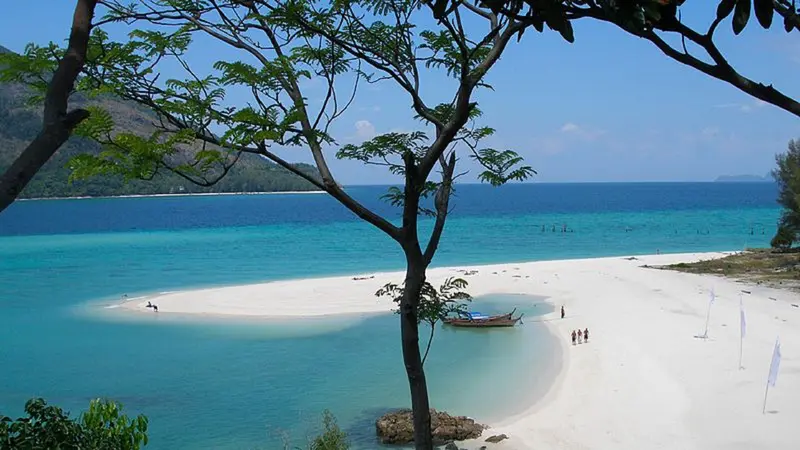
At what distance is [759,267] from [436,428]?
2658cm

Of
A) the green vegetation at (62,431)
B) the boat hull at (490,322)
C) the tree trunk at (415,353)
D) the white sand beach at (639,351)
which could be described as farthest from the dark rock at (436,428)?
the boat hull at (490,322)

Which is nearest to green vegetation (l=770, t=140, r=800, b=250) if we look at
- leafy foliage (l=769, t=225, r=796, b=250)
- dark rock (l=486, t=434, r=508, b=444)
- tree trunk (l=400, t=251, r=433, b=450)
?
leafy foliage (l=769, t=225, r=796, b=250)

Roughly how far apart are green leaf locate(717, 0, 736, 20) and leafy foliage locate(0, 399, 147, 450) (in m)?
4.77

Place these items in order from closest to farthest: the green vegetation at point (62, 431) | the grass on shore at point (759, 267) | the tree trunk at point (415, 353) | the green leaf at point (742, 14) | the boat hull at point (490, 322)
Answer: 1. the green leaf at point (742, 14)
2. the green vegetation at point (62, 431)
3. the tree trunk at point (415, 353)
4. the boat hull at point (490, 322)
5. the grass on shore at point (759, 267)

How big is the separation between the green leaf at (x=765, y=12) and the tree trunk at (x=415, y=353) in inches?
142

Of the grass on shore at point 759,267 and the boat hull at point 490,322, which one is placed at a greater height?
the grass on shore at point 759,267

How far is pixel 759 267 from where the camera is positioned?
34031 millimetres

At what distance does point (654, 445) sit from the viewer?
12672mm

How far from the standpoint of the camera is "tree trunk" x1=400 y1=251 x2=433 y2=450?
5914mm

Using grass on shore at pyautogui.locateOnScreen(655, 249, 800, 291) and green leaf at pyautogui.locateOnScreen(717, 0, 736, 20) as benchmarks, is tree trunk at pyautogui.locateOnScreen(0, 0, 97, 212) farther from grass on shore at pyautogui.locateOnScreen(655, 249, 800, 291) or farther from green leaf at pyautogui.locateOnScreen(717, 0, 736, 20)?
grass on shore at pyautogui.locateOnScreen(655, 249, 800, 291)

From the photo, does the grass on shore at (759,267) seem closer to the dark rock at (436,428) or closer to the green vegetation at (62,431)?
the dark rock at (436,428)

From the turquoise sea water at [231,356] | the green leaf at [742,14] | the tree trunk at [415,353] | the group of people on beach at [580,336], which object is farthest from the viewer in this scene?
the group of people on beach at [580,336]

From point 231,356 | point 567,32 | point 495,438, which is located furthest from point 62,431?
point 231,356

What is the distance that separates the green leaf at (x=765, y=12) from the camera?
269 centimetres
